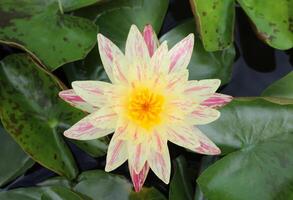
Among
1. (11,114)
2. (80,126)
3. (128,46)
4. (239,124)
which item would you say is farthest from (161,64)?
(11,114)

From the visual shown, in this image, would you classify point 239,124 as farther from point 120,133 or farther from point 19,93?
point 19,93

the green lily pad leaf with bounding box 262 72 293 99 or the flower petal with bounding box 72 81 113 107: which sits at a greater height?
the flower petal with bounding box 72 81 113 107

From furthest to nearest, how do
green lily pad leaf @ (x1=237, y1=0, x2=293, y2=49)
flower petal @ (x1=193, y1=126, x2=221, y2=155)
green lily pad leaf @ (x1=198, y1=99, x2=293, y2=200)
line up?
1. green lily pad leaf @ (x1=237, y1=0, x2=293, y2=49)
2. green lily pad leaf @ (x1=198, y1=99, x2=293, y2=200)
3. flower petal @ (x1=193, y1=126, x2=221, y2=155)

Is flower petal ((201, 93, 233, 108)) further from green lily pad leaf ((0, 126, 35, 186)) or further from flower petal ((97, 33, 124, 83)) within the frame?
green lily pad leaf ((0, 126, 35, 186))

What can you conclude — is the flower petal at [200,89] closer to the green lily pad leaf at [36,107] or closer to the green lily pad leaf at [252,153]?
the green lily pad leaf at [252,153]

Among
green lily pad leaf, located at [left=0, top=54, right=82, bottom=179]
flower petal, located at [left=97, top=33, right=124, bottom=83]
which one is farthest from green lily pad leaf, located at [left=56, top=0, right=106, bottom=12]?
flower petal, located at [left=97, top=33, right=124, bottom=83]

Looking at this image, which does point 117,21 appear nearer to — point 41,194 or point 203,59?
point 203,59
